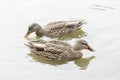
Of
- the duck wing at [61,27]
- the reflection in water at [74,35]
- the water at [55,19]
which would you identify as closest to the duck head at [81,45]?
the water at [55,19]

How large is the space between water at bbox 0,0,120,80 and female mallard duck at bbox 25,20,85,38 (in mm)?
275

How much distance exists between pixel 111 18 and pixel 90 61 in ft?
8.54

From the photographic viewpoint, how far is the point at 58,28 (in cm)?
1270

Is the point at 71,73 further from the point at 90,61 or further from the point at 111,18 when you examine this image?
the point at 111,18

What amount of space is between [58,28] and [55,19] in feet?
2.65

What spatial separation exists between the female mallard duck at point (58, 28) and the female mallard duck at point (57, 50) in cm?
138

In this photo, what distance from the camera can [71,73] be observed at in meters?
10.3

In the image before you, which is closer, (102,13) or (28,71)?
(28,71)

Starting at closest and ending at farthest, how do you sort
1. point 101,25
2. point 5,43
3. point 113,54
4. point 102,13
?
1. point 113,54
2. point 5,43
3. point 101,25
4. point 102,13

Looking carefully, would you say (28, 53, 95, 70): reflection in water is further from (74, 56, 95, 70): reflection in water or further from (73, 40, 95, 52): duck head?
(73, 40, 95, 52): duck head

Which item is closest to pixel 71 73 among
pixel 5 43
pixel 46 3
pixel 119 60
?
pixel 119 60

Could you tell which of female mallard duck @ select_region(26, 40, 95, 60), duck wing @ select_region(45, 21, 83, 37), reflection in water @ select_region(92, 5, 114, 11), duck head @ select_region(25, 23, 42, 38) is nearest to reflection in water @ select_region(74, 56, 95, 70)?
female mallard duck @ select_region(26, 40, 95, 60)

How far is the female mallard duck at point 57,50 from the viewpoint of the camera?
440 inches

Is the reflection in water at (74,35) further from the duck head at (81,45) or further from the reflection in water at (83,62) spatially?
the reflection in water at (83,62)
